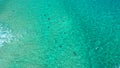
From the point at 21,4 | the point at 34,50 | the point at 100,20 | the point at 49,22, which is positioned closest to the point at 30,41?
the point at 34,50

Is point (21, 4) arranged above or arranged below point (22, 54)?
above

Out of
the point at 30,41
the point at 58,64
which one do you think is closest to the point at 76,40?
the point at 58,64

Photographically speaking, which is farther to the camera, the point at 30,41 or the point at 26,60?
the point at 30,41

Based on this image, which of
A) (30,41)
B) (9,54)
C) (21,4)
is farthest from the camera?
(21,4)

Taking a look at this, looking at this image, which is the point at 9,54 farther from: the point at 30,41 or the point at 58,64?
the point at 58,64

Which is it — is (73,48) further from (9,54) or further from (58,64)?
(9,54)

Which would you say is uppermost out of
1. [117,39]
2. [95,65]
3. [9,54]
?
[117,39]

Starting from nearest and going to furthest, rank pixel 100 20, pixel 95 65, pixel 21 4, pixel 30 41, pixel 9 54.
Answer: pixel 95 65
pixel 9 54
pixel 30 41
pixel 100 20
pixel 21 4
